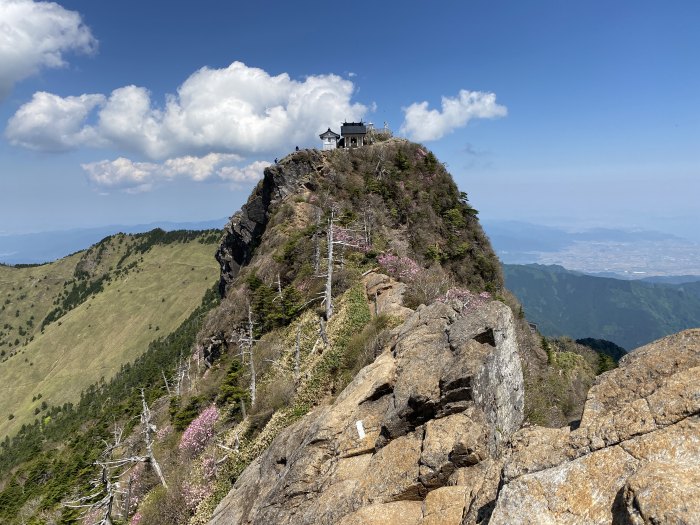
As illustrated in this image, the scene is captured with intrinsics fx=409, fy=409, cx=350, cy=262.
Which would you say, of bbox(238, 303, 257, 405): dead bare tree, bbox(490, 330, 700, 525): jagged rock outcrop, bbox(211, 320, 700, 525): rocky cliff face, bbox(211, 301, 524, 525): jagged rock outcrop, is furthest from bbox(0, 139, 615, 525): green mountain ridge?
bbox(490, 330, 700, 525): jagged rock outcrop

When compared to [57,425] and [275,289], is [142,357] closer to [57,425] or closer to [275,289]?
[57,425]

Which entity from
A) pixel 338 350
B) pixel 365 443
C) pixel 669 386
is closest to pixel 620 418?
pixel 669 386

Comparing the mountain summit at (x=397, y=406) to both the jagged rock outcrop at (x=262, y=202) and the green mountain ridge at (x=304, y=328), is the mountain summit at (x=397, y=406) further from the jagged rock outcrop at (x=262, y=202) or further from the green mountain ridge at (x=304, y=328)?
the jagged rock outcrop at (x=262, y=202)

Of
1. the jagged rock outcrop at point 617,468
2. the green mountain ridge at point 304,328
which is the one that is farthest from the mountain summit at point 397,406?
the green mountain ridge at point 304,328

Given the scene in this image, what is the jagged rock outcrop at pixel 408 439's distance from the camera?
10.9 m

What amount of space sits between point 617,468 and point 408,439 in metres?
7.55

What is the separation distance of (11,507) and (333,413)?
102 m

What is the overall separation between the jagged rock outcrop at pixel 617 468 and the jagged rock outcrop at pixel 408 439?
1321mm

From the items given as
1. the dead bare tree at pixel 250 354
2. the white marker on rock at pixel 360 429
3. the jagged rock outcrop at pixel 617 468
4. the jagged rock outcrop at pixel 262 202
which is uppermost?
the jagged rock outcrop at pixel 262 202

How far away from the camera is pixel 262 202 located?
73125mm

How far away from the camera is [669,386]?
22.1 ft

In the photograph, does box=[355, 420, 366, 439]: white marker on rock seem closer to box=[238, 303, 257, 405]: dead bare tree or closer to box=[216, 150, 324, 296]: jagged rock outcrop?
box=[238, 303, 257, 405]: dead bare tree

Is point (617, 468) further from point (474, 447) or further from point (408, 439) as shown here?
point (408, 439)

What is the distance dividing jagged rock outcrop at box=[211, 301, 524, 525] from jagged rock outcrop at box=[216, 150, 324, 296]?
2069 inches
